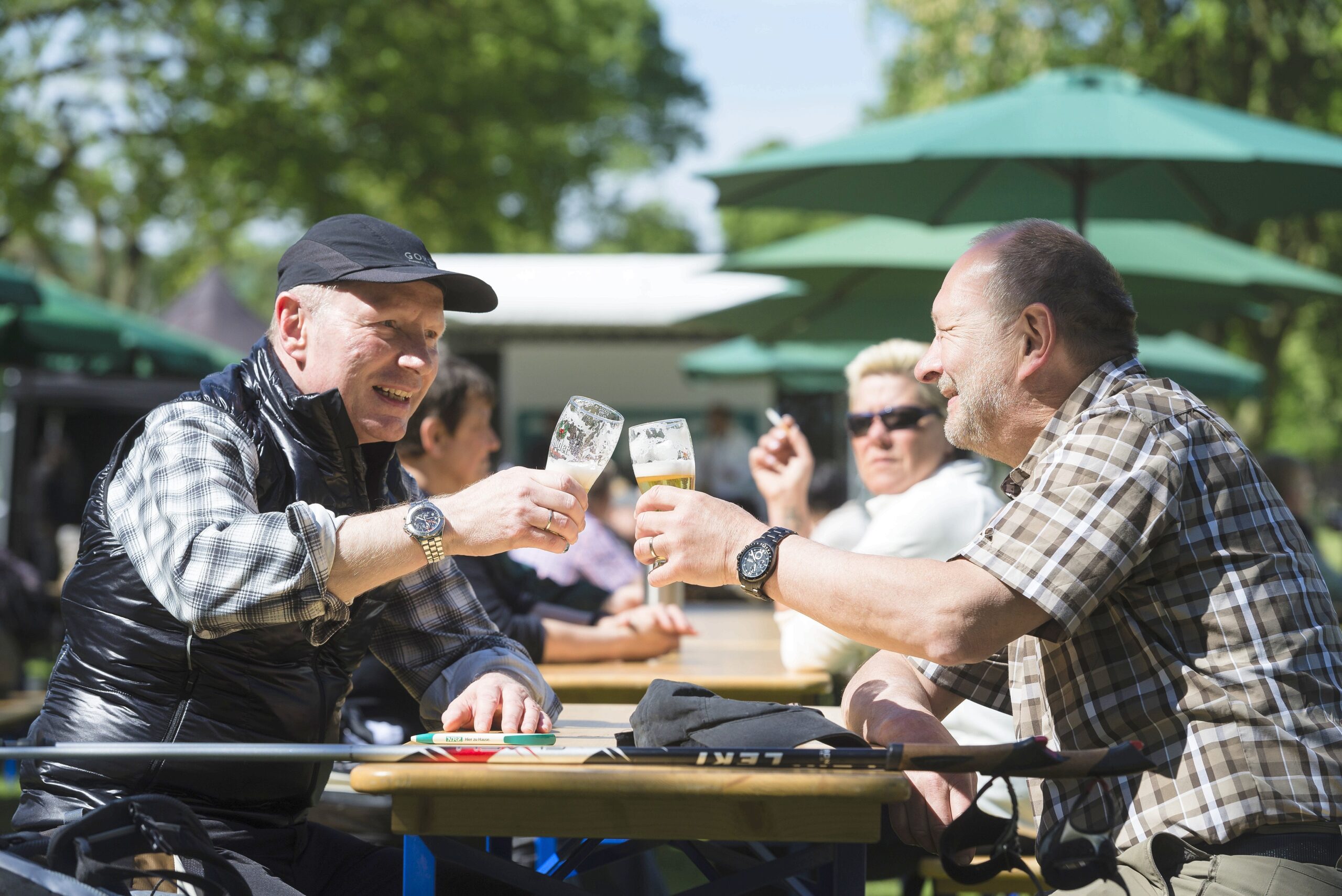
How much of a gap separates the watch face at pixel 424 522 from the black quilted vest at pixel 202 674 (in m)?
0.40

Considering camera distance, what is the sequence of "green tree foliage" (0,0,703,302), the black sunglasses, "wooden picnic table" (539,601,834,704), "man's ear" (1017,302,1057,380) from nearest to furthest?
"man's ear" (1017,302,1057,380) → "wooden picnic table" (539,601,834,704) → the black sunglasses → "green tree foliage" (0,0,703,302)

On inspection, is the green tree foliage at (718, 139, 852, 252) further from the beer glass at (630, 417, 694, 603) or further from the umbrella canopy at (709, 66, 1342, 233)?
the beer glass at (630, 417, 694, 603)

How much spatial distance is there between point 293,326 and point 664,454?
2.65 ft

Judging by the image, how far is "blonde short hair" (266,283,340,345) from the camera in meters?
2.49

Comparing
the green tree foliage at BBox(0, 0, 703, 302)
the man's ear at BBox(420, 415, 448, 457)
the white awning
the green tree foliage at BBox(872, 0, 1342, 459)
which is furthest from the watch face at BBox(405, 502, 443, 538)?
the green tree foliage at BBox(0, 0, 703, 302)

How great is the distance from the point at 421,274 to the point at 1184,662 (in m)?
1.52

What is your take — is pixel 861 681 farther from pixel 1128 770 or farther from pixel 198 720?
pixel 198 720

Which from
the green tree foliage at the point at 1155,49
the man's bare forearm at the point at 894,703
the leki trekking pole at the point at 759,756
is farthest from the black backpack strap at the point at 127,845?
the green tree foliage at the point at 1155,49

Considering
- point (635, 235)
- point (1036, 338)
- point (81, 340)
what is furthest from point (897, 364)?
point (635, 235)

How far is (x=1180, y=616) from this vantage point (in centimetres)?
198

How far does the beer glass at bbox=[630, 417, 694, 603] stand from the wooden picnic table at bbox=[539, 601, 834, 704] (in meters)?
0.88

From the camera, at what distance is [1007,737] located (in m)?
3.21

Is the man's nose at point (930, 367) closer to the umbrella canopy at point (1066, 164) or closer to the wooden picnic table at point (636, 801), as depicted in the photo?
the wooden picnic table at point (636, 801)

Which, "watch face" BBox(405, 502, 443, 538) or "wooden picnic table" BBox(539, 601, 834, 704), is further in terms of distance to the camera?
"wooden picnic table" BBox(539, 601, 834, 704)
